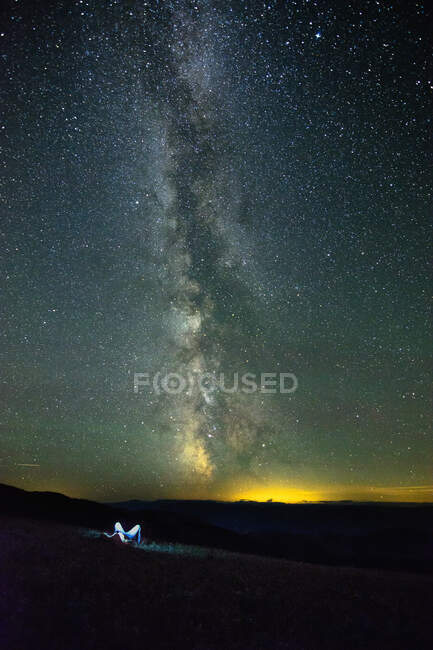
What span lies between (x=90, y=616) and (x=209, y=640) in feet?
6.84

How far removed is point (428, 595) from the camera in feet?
39.8

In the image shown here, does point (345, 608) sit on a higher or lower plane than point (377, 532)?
higher

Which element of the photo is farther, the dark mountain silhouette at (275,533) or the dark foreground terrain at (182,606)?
the dark mountain silhouette at (275,533)

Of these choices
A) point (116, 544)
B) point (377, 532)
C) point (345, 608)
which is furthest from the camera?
point (377, 532)

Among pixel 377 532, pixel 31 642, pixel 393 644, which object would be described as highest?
pixel 31 642

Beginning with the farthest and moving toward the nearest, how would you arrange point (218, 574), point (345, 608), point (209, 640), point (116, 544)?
point (116, 544) → point (218, 574) → point (345, 608) → point (209, 640)

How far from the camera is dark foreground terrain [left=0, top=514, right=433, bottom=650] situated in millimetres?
7191

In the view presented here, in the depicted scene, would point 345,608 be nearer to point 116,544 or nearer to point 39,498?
point 116,544

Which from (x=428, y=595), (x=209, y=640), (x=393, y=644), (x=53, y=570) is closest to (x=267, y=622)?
(x=209, y=640)

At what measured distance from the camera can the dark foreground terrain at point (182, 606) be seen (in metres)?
7.19

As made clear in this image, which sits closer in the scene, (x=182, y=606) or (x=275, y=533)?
(x=182, y=606)

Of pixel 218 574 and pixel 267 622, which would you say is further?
pixel 218 574

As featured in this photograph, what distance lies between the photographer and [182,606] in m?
8.76

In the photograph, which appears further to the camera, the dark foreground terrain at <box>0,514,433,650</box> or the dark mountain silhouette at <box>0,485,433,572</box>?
the dark mountain silhouette at <box>0,485,433,572</box>
